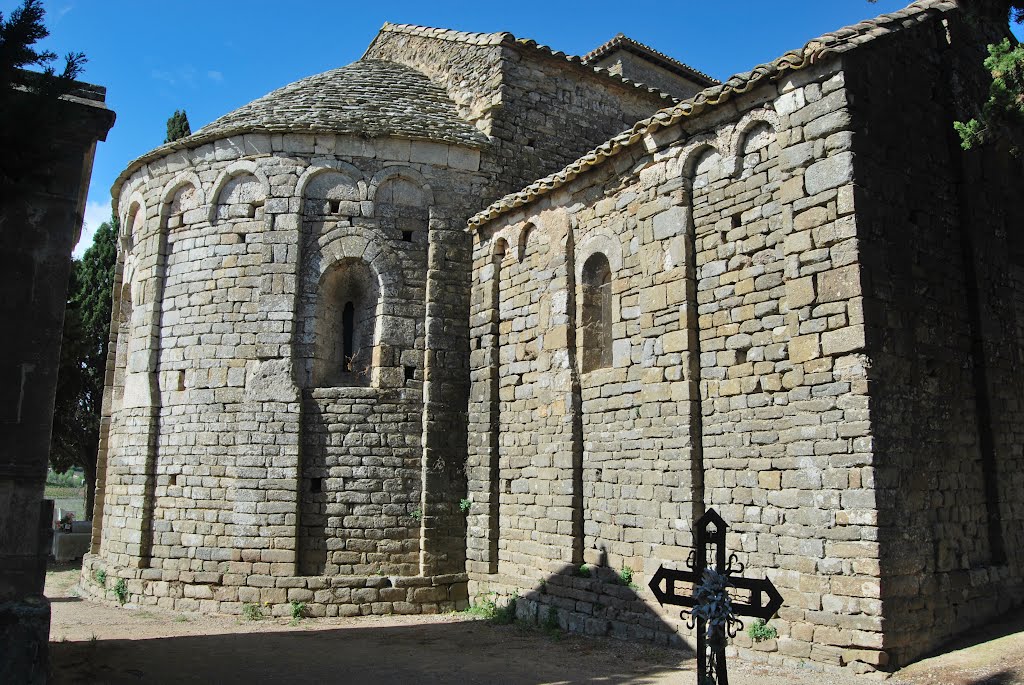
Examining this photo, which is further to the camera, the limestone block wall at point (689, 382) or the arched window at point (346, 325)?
the arched window at point (346, 325)

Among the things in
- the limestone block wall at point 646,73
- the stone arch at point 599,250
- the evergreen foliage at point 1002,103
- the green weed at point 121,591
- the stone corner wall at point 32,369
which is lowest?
the green weed at point 121,591

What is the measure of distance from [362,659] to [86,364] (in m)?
15.4

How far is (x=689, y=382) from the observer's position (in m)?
7.78

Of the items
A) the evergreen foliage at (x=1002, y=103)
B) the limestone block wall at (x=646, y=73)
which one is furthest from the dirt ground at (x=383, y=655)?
the limestone block wall at (x=646, y=73)

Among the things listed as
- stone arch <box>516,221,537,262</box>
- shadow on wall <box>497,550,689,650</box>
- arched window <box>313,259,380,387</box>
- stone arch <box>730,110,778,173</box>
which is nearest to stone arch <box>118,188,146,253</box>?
arched window <box>313,259,380,387</box>

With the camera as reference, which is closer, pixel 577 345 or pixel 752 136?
pixel 752 136

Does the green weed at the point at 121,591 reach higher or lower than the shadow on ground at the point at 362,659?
higher

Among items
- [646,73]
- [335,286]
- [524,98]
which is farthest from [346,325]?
[646,73]

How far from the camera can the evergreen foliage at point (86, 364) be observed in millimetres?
18984

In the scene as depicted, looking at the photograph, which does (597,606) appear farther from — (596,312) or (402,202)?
(402,202)

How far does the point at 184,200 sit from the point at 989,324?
10.2m

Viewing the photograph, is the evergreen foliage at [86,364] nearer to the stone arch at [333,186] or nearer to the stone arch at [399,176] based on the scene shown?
the stone arch at [333,186]

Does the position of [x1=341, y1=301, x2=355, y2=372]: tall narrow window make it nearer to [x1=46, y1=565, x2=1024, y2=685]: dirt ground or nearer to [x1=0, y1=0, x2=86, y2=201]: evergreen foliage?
[x1=46, y1=565, x2=1024, y2=685]: dirt ground

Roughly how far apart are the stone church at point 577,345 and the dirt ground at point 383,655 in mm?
307
